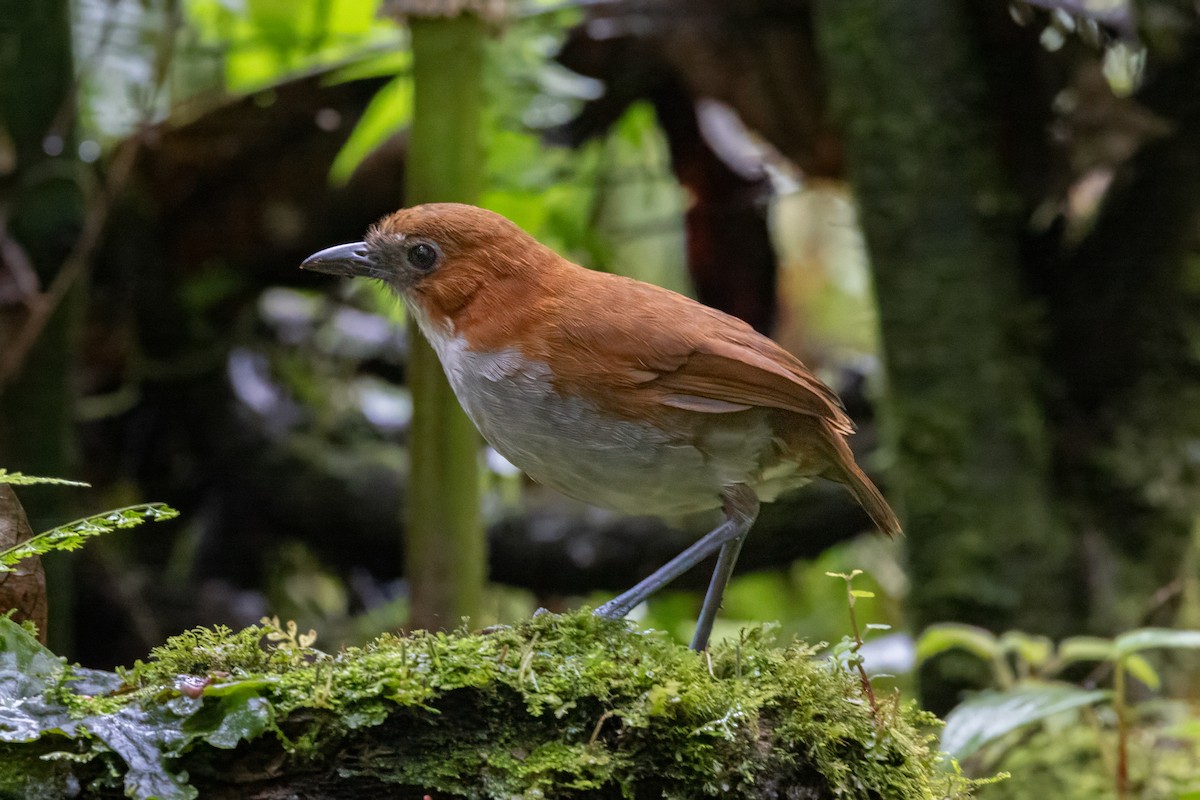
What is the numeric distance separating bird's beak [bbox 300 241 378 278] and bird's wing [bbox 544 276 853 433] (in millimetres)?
452

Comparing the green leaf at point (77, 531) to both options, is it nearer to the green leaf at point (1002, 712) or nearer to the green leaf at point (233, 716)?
the green leaf at point (233, 716)

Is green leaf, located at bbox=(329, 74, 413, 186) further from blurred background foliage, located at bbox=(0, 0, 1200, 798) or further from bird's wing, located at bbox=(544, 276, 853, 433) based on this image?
bird's wing, located at bbox=(544, 276, 853, 433)

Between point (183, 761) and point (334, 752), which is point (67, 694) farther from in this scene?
point (334, 752)

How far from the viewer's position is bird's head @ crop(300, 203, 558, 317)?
2125 millimetres

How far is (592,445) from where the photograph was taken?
1961 mm

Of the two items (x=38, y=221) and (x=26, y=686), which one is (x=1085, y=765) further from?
(x=38, y=221)

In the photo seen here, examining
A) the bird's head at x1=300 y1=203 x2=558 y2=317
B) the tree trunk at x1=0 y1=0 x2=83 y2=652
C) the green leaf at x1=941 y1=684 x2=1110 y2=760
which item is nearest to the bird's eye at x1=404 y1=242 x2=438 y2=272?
the bird's head at x1=300 y1=203 x2=558 y2=317

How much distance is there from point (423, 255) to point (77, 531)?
819 millimetres

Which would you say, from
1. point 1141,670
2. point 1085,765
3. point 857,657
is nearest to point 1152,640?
point 1141,670

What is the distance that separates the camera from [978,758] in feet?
11.0

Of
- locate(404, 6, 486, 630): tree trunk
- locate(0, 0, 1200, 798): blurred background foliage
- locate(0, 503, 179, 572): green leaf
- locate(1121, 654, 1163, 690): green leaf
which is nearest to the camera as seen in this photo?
locate(0, 503, 179, 572): green leaf

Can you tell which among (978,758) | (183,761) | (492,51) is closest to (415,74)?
(492,51)

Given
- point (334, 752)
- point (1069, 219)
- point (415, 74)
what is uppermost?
point (415, 74)

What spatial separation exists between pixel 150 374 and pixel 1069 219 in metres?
3.68
